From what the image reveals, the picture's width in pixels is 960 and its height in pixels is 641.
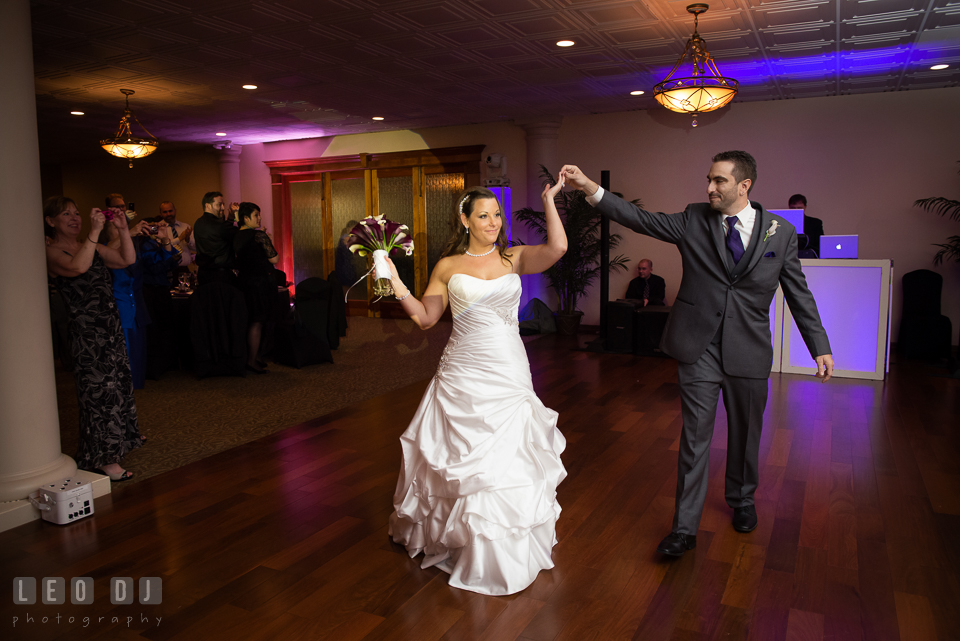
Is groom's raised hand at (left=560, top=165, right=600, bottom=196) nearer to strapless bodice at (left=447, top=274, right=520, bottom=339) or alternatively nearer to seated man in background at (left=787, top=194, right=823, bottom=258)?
strapless bodice at (left=447, top=274, right=520, bottom=339)

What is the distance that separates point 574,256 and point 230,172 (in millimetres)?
7557

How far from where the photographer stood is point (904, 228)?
329 inches

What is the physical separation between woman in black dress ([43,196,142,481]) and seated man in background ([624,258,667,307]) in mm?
6805

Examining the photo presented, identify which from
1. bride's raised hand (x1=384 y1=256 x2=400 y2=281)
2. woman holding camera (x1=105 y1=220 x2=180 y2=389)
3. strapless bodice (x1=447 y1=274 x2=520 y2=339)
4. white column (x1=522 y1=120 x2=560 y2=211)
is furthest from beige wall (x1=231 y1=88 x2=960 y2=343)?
bride's raised hand (x1=384 y1=256 x2=400 y2=281)

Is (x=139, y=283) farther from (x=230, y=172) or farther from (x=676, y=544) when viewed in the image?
(x=230, y=172)

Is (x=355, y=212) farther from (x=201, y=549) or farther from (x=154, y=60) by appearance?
(x=201, y=549)

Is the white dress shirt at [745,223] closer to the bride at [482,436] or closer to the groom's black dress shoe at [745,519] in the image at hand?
the bride at [482,436]

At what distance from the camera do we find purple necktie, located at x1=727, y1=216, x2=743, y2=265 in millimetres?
2867

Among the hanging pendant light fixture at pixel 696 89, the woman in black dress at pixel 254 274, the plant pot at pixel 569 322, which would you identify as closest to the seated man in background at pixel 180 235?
the woman in black dress at pixel 254 274

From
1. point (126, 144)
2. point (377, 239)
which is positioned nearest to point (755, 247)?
point (377, 239)

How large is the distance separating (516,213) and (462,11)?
5091mm

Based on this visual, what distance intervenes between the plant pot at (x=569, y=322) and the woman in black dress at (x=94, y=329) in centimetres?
670

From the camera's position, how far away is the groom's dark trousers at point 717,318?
9.43ft

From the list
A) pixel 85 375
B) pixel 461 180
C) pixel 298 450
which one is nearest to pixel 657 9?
pixel 298 450
